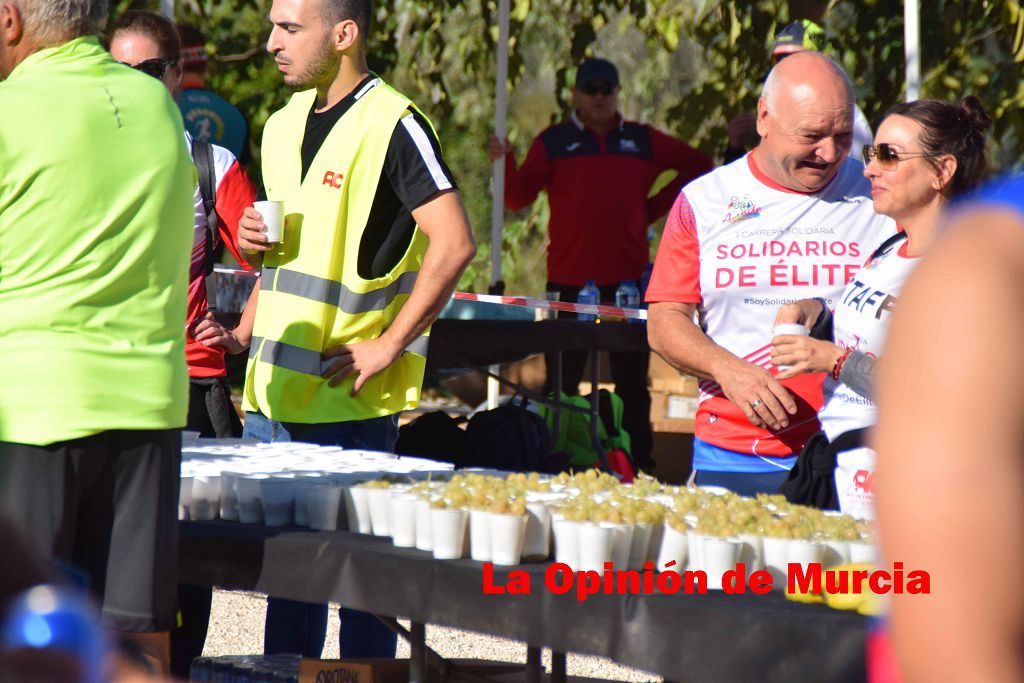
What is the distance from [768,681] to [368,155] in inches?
69.8

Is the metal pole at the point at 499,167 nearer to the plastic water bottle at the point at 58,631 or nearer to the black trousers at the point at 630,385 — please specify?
the black trousers at the point at 630,385

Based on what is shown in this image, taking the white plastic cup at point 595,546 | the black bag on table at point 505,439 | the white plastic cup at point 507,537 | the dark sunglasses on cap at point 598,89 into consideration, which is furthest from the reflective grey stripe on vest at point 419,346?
the dark sunglasses on cap at point 598,89

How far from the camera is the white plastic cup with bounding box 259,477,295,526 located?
2.62 meters

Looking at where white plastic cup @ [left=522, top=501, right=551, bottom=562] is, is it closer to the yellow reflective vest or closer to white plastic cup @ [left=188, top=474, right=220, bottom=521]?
white plastic cup @ [left=188, top=474, right=220, bottom=521]

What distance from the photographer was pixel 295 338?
323cm

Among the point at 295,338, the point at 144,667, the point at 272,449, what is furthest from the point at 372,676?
the point at 144,667

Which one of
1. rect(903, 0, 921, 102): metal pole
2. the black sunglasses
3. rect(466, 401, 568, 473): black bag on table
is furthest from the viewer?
rect(903, 0, 921, 102): metal pole

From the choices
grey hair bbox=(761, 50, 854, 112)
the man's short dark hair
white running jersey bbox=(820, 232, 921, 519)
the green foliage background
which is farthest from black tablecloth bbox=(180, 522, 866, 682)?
the green foliage background

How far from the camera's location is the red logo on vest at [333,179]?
322cm

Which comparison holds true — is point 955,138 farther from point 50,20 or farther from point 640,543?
point 50,20

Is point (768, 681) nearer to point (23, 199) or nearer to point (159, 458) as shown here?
point (159, 458)

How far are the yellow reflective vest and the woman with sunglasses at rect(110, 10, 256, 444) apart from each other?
384mm

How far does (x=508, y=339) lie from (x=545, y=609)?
3.89m

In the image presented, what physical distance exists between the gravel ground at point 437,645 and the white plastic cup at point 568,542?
260 centimetres
